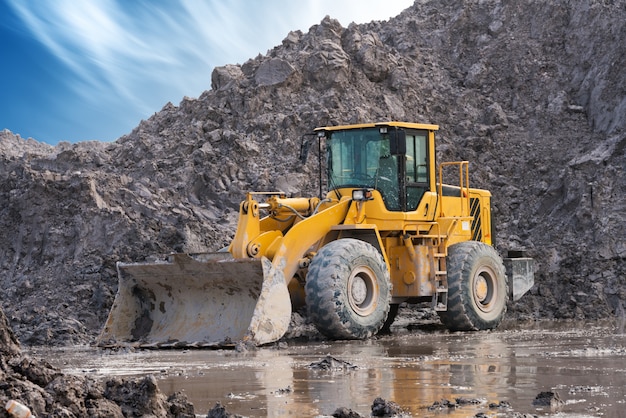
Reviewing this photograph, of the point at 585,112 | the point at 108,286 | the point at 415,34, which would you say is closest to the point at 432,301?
the point at 108,286

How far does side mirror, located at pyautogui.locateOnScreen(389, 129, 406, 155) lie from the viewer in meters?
13.1

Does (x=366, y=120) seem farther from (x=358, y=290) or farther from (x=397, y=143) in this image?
(x=358, y=290)

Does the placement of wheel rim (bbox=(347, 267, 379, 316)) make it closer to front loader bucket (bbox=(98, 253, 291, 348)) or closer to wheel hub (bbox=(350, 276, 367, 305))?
wheel hub (bbox=(350, 276, 367, 305))

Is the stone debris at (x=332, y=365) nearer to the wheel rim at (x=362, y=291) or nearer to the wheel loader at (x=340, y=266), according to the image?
the wheel loader at (x=340, y=266)

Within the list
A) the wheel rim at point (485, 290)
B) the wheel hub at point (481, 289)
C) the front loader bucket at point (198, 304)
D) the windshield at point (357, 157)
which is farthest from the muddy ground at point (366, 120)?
the windshield at point (357, 157)

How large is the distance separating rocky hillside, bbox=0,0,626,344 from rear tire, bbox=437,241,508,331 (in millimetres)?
2990

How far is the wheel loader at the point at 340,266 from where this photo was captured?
39.5 feet

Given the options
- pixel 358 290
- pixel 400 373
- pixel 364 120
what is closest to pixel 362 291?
pixel 358 290

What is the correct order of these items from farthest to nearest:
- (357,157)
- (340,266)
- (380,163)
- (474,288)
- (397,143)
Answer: (474,288), (357,157), (380,163), (397,143), (340,266)

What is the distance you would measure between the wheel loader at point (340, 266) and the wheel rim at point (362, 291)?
Answer: 0.6 inches

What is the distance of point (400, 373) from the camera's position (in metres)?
7.91

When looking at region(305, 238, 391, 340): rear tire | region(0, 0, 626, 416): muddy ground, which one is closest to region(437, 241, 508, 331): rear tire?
region(305, 238, 391, 340): rear tire

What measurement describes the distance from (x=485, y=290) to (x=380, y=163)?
2.68m

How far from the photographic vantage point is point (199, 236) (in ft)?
58.4
